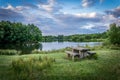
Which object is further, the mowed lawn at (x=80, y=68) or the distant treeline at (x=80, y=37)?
the distant treeline at (x=80, y=37)

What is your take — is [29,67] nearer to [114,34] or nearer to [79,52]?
[79,52]

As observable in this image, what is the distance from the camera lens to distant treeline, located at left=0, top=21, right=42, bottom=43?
3.71 metres

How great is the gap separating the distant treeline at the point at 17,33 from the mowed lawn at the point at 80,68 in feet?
0.96

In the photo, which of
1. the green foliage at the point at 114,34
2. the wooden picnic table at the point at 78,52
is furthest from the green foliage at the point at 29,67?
the green foliage at the point at 114,34

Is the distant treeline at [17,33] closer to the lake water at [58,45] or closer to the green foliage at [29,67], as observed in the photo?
the lake water at [58,45]

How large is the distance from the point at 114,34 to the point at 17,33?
1767mm

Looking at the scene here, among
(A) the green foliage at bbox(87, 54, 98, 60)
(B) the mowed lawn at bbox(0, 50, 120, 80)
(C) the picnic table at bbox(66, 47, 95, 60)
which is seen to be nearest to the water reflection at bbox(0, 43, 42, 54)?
(B) the mowed lawn at bbox(0, 50, 120, 80)

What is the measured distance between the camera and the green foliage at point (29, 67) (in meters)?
3.51

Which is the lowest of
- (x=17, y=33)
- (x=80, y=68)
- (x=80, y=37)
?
(x=80, y=68)

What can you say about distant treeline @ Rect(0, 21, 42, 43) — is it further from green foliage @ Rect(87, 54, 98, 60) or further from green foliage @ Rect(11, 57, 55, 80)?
green foliage @ Rect(87, 54, 98, 60)

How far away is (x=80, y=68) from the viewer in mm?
3605

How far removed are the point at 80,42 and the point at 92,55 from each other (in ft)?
1.06

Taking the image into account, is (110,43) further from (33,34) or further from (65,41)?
(33,34)

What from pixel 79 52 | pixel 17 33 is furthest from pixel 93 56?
pixel 17 33
